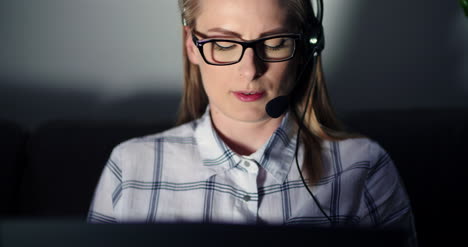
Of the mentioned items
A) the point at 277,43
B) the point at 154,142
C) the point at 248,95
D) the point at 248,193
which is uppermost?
the point at 277,43

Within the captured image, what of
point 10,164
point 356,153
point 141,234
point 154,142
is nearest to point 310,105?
point 356,153

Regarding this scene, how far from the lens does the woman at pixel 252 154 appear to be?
2.83ft

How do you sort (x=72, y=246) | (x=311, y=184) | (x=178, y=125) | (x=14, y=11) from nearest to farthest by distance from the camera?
(x=72, y=246) → (x=311, y=184) → (x=178, y=125) → (x=14, y=11)

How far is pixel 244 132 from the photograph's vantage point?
1.01 m

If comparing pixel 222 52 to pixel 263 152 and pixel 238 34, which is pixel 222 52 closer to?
pixel 238 34

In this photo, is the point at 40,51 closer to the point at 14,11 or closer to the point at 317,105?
the point at 14,11

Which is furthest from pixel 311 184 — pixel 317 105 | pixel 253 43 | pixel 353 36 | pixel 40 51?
pixel 40 51

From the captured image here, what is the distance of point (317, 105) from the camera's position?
41.3 inches

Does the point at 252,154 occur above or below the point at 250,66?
below

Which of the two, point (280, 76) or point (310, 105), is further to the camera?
point (310, 105)

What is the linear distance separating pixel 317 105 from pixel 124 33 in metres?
0.67

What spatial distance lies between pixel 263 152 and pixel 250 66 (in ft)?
0.72

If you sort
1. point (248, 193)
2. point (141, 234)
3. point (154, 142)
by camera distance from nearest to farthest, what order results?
point (141, 234) → point (248, 193) → point (154, 142)

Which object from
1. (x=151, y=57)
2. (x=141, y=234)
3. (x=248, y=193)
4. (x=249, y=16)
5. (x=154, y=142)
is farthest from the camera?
(x=151, y=57)
